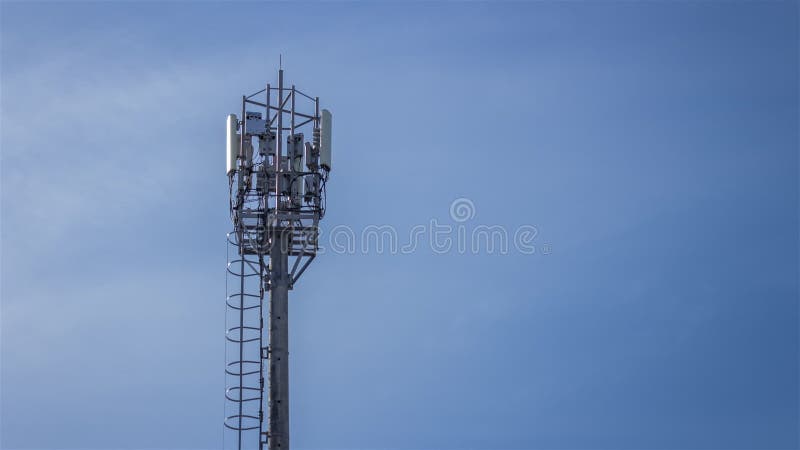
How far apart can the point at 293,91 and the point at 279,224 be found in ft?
16.6

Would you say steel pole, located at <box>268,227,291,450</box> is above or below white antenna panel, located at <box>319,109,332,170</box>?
below

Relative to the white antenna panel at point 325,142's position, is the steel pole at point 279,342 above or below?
below

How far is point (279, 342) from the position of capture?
5597cm

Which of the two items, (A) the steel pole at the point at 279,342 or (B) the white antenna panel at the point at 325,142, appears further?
(B) the white antenna panel at the point at 325,142

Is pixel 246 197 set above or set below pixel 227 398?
above

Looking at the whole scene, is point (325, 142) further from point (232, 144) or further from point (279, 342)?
point (279, 342)

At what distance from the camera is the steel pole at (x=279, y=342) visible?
55.2 metres

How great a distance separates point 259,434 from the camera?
180ft

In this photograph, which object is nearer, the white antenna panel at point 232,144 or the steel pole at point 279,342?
the steel pole at point 279,342

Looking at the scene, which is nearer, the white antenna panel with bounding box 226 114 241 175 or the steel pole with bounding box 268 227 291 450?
the steel pole with bounding box 268 227 291 450

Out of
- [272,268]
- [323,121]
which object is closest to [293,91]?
[323,121]

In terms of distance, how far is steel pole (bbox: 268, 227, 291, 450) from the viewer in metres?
55.2

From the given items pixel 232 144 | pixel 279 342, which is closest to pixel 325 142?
pixel 232 144

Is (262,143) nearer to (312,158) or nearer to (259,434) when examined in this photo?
(312,158)
